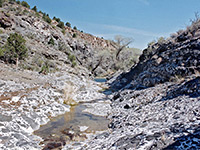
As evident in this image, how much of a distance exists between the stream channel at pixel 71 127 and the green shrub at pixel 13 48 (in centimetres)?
1859

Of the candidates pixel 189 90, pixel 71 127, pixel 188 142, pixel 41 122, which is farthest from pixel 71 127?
pixel 189 90

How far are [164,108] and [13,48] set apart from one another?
25339 millimetres

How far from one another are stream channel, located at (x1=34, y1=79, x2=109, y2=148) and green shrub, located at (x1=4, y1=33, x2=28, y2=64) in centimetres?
1859

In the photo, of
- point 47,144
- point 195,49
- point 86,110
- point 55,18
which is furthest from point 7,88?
point 55,18

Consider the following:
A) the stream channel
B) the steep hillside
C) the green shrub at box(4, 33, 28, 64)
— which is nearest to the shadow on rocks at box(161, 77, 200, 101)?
the stream channel

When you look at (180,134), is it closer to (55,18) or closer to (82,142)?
(82,142)

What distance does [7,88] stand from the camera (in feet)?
42.9

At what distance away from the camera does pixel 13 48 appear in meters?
24.2

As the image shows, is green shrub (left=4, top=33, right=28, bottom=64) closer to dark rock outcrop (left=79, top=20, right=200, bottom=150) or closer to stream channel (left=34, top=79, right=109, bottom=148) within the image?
stream channel (left=34, top=79, right=109, bottom=148)

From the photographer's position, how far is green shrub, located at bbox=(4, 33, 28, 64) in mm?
24141

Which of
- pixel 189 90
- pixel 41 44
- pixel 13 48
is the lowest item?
pixel 189 90

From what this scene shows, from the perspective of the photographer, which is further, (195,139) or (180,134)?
(180,134)

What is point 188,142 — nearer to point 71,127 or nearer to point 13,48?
point 71,127

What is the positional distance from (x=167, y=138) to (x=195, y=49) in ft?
43.5
